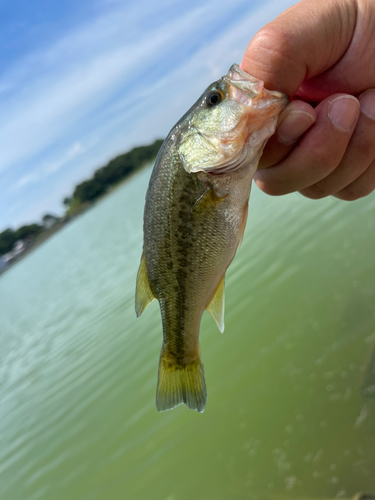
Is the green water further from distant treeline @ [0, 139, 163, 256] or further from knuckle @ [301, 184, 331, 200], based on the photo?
distant treeline @ [0, 139, 163, 256]

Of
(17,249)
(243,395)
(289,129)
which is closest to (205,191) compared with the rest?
(289,129)

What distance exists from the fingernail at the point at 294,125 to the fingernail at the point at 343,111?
0.55 ft

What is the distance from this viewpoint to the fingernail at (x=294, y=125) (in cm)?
220

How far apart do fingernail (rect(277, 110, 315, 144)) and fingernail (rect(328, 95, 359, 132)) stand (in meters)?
0.17

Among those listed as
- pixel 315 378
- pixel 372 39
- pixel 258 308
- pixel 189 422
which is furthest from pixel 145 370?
pixel 372 39

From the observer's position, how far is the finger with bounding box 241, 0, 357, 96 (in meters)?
2.21

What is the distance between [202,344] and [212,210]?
6.32 meters

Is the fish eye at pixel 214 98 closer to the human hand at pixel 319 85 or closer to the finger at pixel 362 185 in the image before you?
the human hand at pixel 319 85

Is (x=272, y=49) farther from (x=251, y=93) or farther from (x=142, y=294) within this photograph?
(x=142, y=294)

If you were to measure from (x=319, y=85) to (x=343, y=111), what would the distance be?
1.90ft

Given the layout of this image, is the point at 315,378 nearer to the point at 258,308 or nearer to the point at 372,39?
the point at 258,308

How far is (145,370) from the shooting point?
8328mm

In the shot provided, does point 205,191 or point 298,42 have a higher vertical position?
point 298,42

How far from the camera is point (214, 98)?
6.97 ft
